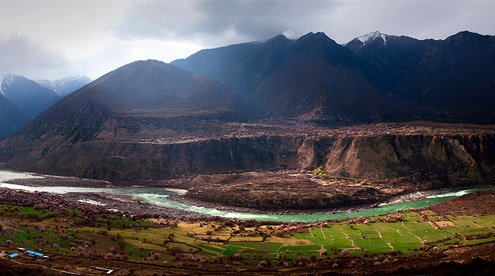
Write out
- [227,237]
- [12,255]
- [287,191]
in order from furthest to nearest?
1. [287,191]
2. [227,237]
3. [12,255]

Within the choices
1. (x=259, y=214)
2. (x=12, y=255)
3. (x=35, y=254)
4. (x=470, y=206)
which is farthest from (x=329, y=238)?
(x=470, y=206)

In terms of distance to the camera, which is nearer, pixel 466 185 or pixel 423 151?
pixel 466 185

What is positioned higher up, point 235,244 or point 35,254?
point 35,254

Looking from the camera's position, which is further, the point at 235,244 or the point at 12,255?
the point at 235,244

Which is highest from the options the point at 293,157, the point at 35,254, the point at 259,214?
the point at 293,157

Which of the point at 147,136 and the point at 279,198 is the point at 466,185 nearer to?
the point at 279,198

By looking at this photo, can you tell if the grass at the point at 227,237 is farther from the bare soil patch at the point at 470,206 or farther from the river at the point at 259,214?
the river at the point at 259,214

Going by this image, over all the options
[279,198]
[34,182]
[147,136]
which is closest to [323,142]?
[279,198]

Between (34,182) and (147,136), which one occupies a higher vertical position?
(147,136)

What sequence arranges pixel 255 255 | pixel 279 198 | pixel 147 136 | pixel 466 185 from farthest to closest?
pixel 147 136 → pixel 466 185 → pixel 279 198 → pixel 255 255

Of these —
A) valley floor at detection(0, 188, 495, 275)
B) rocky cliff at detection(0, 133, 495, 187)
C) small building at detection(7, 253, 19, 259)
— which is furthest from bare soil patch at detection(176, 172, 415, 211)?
small building at detection(7, 253, 19, 259)

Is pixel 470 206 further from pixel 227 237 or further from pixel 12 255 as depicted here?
pixel 12 255
